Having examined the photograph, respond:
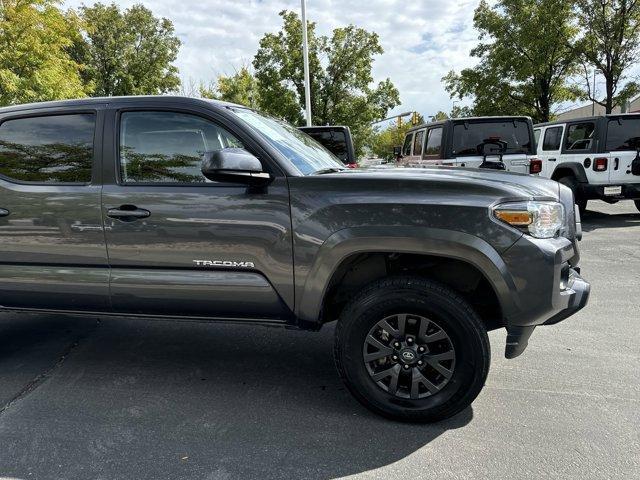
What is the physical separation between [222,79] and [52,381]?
36.6 m

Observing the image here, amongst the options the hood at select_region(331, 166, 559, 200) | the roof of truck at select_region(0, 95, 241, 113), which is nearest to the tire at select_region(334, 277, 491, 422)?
the hood at select_region(331, 166, 559, 200)

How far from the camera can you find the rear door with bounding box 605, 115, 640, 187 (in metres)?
9.44

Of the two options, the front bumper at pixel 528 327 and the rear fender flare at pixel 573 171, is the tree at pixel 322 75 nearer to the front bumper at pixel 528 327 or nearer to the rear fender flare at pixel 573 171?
the rear fender flare at pixel 573 171

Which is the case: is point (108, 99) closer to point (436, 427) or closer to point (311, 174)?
point (311, 174)

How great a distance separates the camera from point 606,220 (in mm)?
10203

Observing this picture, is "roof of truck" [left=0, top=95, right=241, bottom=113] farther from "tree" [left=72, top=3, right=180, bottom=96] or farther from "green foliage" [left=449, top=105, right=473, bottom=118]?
"tree" [left=72, top=3, right=180, bottom=96]

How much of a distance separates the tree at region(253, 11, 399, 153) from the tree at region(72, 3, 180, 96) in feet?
32.4

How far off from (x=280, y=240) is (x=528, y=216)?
1344mm

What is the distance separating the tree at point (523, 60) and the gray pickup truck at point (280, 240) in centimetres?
1987

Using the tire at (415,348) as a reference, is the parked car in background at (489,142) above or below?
above

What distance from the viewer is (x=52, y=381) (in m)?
3.57

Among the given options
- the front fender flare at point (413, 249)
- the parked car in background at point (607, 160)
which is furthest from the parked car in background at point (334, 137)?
the front fender flare at point (413, 249)

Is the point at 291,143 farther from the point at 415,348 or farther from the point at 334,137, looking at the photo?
the point at 334,137

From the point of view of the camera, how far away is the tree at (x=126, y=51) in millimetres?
31719
